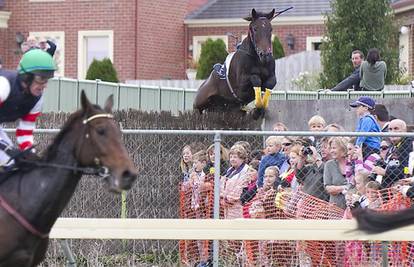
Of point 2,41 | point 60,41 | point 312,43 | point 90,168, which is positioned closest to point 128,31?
point 60,41

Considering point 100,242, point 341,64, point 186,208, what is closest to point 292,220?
point 186,208

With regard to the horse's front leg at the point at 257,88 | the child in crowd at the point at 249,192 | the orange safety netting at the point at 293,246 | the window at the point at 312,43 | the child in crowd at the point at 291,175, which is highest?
the window at the point at 312,43

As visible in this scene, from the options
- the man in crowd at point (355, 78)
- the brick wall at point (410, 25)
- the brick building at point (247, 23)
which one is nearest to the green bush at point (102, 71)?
the brick building at point (247, 23)

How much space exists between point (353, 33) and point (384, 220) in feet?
61.1

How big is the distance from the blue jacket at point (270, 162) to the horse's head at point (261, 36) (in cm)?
294

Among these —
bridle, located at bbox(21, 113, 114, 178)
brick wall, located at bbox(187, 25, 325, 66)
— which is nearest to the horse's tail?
bridle, located at bbox(21, 113, 114, 178)

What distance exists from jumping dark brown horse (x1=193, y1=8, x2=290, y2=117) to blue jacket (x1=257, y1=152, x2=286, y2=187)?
8.57 ft

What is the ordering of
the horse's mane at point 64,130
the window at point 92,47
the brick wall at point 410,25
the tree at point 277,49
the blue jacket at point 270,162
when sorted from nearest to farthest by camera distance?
the horse's mane at point 64,130 → the blue jacket at point 270,162 → the brick wall at point 410,25 → the tree at point 277,49 → the window at point 92,47

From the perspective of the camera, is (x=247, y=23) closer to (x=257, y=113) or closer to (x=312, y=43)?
(x=312, y=43)

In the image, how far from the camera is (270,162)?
1201cm

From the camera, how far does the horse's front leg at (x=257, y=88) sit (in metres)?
14.6

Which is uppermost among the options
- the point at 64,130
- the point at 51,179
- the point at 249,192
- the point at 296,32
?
the point at 296,32

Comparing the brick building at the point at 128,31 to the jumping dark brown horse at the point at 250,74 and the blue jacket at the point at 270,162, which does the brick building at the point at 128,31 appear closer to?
the jumping dark brown horse at the point at 250,74

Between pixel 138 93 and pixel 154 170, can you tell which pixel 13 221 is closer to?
pixel 154 170
